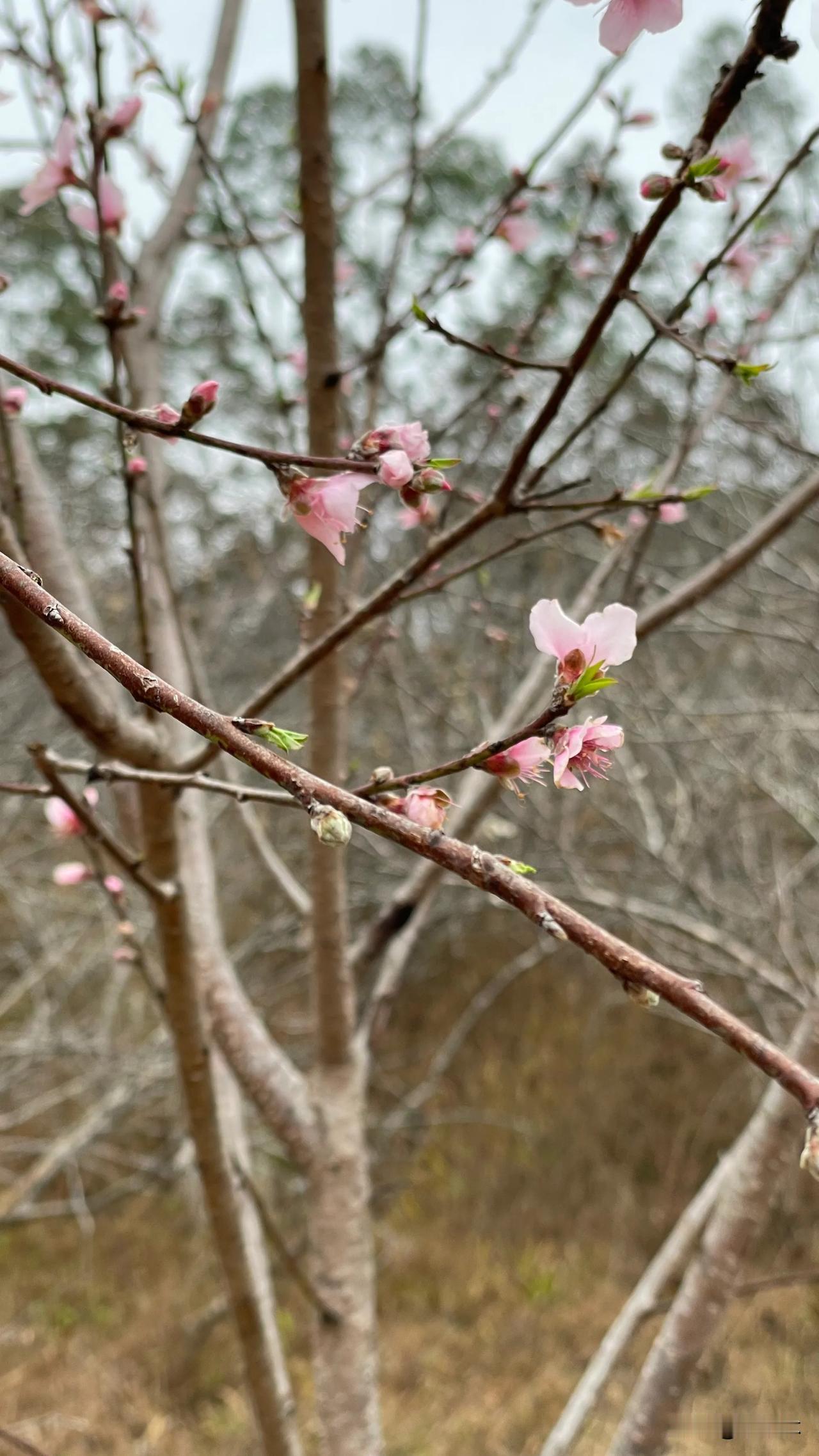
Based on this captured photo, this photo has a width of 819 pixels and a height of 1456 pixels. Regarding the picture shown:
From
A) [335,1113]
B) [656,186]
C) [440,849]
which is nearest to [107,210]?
[656,186]

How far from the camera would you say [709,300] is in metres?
1.07

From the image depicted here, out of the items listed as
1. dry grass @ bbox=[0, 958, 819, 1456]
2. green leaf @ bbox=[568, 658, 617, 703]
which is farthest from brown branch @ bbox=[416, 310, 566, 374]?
dry grass @ bbox=[0, 958, 819, 1456]

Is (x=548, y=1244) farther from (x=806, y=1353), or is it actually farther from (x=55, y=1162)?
(x=55, y=1162)

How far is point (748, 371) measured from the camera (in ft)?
2.07

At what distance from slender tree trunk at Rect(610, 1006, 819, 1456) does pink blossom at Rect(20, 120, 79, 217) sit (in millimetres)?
1285

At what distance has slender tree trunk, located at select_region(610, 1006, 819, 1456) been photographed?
1.17m

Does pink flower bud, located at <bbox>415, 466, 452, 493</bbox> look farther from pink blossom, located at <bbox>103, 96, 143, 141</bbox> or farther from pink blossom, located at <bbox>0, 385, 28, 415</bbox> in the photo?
pink blossom, located at <bbox>103, 96, 143, 141</bbox>

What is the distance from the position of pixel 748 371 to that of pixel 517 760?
1.03 ft

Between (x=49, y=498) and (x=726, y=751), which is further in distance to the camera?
(x=726, y=751)

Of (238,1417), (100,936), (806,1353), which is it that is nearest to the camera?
(806,1353)

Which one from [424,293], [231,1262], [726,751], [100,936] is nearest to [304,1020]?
[100,936]

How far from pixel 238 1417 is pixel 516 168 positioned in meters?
3.70

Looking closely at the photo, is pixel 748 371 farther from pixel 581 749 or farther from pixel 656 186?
pixel 581 749

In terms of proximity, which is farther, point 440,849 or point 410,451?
point 410,451
